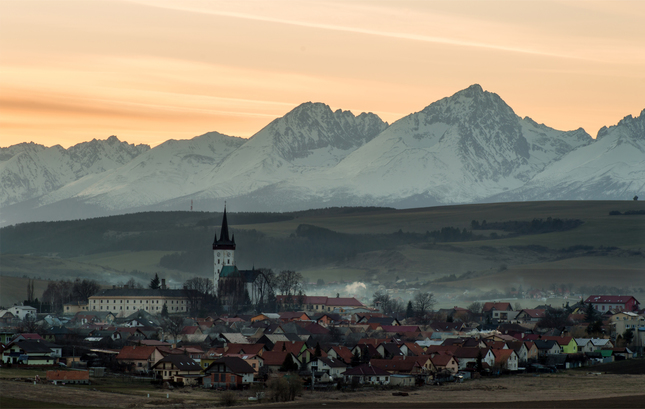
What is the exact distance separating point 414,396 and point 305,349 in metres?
24.3

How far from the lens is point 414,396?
299 ft

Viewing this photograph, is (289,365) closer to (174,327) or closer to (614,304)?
(174,327)

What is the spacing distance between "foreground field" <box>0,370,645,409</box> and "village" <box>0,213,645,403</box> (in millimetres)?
2885

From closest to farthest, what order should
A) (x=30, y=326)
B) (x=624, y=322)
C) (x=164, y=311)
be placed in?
(x=30, y=326) → (x=624, y=322) → (x=164, y=311)

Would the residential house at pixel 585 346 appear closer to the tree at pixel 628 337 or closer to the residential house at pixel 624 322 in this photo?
the tree at pixel 628 337

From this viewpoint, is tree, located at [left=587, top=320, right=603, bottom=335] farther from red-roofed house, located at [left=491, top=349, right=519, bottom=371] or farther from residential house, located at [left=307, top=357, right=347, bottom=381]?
residential house, located at [left=307, top=357, right=347, bottom=381]

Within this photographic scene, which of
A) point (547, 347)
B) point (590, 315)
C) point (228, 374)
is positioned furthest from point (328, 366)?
point (590, 315)

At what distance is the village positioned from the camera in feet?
332

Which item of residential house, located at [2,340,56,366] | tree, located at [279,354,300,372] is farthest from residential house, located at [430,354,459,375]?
residential house, located at [2,340,56,366]

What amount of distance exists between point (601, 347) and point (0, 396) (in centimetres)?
7219

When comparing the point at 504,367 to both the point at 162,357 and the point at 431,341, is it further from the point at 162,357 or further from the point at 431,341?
the point at 162,357

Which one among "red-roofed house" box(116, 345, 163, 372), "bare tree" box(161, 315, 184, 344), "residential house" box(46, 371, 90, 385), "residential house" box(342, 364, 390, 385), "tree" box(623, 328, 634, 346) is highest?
"bare tree" box(161, 315, 184, 344)

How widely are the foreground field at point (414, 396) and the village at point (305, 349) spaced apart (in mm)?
2885

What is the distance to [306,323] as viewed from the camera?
6058 inches
